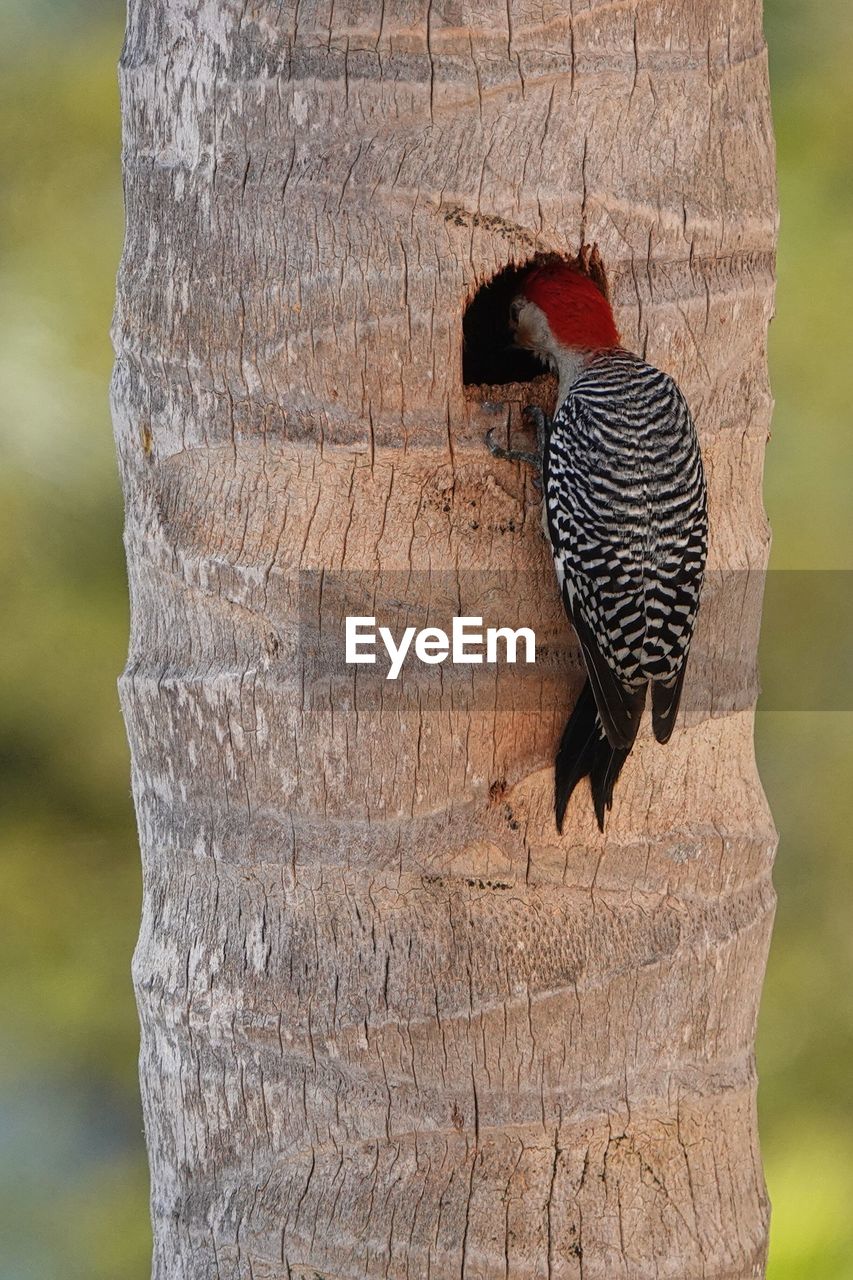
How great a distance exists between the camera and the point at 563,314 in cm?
307

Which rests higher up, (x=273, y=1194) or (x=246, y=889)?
(x=246, y=889)

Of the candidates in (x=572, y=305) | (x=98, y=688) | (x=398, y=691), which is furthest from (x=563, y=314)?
(x=98, y=688)

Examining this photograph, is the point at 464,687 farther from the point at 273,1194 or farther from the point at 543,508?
the point at 273,1194

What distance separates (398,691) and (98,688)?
277 centimetres

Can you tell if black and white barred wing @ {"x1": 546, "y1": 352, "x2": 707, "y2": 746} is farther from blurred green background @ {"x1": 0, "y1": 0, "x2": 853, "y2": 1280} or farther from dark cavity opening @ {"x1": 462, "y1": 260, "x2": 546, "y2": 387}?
blurred green background @ {"x1": 0, "y1": 0, "x2": 853, "y2": 1280}

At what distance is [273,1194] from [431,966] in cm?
48

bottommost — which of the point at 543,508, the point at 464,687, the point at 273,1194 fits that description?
the point at 273,1194

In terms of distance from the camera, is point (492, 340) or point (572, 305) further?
point (492, 340)

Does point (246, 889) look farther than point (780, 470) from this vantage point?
No

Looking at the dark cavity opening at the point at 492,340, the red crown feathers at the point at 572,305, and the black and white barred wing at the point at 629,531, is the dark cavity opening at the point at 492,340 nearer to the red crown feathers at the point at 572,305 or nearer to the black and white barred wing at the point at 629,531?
the red crown feathers at the point at 572,305

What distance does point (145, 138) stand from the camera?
2.99 metres

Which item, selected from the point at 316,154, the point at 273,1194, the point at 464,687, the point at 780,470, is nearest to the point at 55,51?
the point at 780,470

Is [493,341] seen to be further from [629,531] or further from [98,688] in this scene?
[98,688]

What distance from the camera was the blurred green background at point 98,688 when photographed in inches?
209
